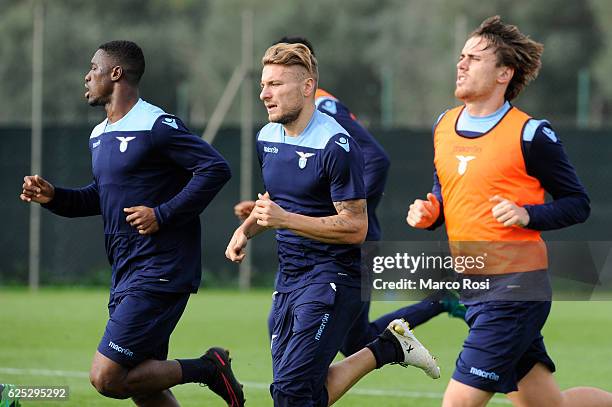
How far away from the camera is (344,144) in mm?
6582

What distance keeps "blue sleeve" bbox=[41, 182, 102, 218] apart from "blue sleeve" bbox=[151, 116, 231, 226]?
66cm

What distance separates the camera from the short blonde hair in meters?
6.71

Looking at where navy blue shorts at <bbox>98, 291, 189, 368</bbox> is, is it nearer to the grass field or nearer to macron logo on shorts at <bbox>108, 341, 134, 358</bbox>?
macron logo on shorts at <bbox>108, 341, 134, 358</bbox>

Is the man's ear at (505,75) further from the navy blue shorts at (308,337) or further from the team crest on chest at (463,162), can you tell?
the navy blue shorts at (308,337)

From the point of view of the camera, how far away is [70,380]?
1015 cm

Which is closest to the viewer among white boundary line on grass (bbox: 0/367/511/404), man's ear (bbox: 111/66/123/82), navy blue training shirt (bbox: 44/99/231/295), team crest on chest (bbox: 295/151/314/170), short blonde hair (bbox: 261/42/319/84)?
team crest on chest (bbox: 295/151/314/170)

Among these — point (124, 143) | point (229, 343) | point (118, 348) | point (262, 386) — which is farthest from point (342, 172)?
point (229, 343)

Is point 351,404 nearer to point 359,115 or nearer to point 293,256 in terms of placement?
point 293,256

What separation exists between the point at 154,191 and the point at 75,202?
2.26ft

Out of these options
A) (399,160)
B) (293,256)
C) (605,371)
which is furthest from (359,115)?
(293,256)

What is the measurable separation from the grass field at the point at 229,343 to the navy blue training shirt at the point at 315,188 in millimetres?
2578

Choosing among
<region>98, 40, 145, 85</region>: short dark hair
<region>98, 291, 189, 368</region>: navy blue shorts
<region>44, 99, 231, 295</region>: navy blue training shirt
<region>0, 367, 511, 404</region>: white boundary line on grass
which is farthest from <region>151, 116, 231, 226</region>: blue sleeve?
<region>0, 367, 511, 404</region>: white boundary line on grass

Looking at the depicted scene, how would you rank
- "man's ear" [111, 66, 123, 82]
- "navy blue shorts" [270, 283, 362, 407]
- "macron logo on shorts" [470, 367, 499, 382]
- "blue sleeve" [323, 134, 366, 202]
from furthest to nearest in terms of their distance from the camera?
"man's ear" [111, 66, 123, 82] < "blue sleeve" [323, 134, 366, 202] < "navy blue shorts" [270, 283, 362, 407] < "macron logo on shorts" [470, 367, 499, 382]

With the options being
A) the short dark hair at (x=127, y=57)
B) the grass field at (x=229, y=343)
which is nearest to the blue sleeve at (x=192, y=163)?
the short dark hair at (x=127, y=57)
